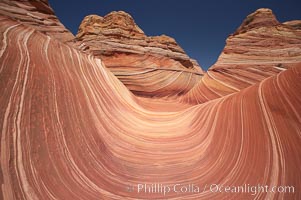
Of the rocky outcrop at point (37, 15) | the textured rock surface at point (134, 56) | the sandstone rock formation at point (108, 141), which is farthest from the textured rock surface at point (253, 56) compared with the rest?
the rocky outcrop at point (37, 15)

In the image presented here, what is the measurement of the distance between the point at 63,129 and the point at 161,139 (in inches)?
52.7

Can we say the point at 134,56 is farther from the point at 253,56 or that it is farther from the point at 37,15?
the point at 37,15

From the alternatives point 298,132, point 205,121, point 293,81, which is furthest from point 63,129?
point 293,81

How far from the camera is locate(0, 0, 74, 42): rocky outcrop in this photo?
296 cm

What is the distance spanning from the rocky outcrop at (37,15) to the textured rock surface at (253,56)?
5169 mm

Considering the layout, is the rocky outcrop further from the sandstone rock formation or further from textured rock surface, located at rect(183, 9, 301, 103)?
textured rock surface, located at rect(183, 9, 301, 103)

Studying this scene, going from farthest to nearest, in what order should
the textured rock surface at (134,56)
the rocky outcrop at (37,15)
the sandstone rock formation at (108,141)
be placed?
the textured rock surface at (134,56)
the rocky outcrop at (37,15)
the sandstone rock formation at (108,141)

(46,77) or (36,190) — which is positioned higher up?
(46,77)

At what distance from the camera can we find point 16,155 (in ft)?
3.92

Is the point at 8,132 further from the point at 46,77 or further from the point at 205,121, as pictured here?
the point at 205,121

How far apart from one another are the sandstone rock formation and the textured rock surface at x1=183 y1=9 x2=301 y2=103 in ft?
12.0

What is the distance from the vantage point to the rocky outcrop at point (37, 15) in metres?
2.96

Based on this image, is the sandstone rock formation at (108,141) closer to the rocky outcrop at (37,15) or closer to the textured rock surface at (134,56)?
the rocky outcrop at (37,15)

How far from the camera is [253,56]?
6.06 m
